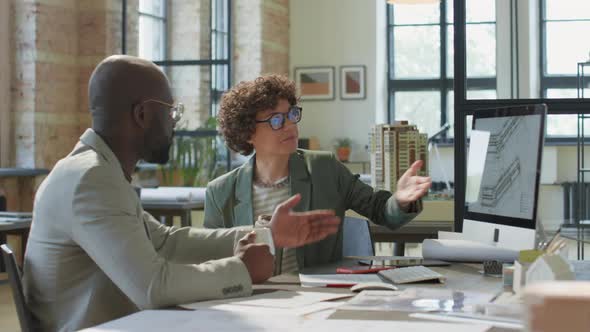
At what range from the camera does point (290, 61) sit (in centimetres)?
1228

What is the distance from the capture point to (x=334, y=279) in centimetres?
220

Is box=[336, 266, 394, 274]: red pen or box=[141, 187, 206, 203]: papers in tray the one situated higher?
box=[141, 187, 206, 203]: papers in tray

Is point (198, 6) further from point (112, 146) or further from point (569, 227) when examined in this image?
point (112, 146)

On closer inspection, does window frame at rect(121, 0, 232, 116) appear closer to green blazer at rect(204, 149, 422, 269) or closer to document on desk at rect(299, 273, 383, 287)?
green blazer at rect(204, 149, 422, 269)

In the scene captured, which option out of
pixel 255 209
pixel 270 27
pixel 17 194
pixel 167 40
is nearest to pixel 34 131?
pixel 17 194

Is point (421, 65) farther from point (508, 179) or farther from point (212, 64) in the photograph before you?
point (508, 179)

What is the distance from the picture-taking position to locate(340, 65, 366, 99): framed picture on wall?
12.1 metres

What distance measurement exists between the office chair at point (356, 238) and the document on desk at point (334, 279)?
0.78m

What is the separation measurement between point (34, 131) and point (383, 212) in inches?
221

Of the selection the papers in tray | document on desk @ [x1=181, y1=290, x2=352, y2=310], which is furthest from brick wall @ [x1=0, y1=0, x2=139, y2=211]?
document on desk @ [x1=181, y1=290, x2=352, y2=310]

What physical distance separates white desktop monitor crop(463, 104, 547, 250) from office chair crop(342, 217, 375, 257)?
428mm

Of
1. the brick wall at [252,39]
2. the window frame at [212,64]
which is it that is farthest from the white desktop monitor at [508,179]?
the brick wall at [252,39]

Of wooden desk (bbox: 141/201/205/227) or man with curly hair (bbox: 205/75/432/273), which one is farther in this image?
wooden desk (bbox: 141/201/205/227)

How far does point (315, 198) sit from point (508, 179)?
0.77 m
